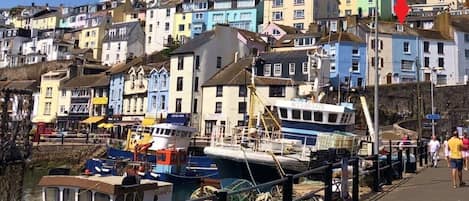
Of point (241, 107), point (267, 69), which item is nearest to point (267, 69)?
point (267, 69)

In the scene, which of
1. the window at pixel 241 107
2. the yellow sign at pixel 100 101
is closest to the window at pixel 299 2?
the yellow sign at pixel 100 101

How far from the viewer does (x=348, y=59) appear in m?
61.2

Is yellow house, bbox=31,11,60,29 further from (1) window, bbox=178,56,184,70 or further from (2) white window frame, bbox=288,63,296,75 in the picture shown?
(2) white window frame, bbox=288,63,296,75

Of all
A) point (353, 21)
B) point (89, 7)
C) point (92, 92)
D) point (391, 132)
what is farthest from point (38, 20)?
point (391, 132)

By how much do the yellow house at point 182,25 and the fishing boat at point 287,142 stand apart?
198 feet

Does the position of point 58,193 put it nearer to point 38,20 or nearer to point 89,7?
point 89,7

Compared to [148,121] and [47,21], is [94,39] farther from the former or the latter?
[148,121]

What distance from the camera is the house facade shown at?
188 feet

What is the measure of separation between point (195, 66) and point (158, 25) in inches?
1618

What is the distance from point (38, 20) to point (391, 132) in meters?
101

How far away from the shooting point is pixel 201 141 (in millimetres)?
47656

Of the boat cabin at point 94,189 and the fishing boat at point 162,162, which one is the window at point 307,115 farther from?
the boat cabin at point 94,189

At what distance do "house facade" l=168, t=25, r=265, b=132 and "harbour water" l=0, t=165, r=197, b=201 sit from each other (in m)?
15.6

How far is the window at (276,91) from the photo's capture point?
51.7 m
